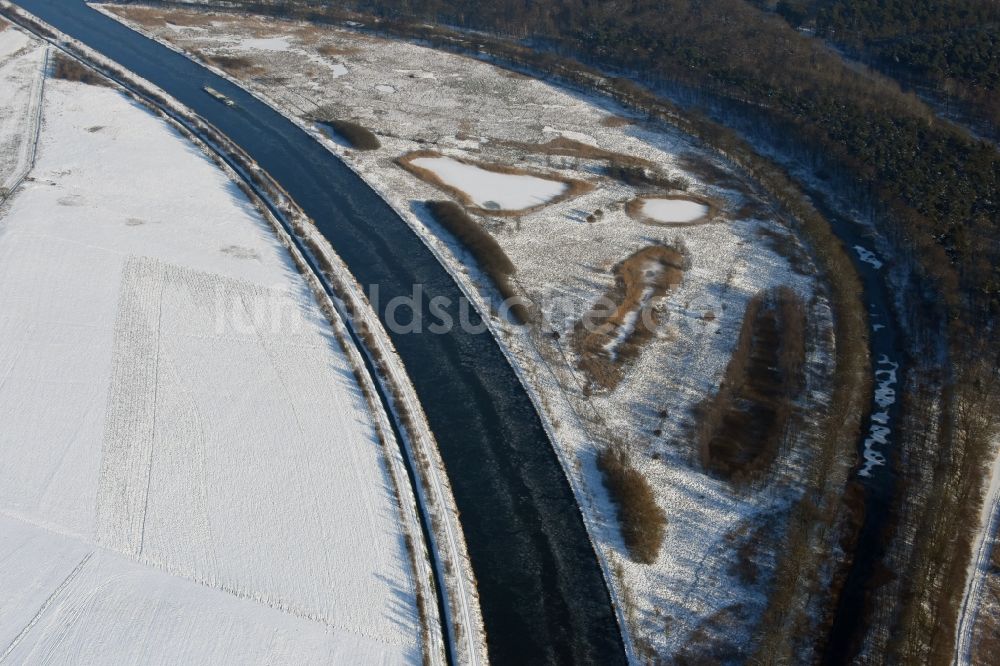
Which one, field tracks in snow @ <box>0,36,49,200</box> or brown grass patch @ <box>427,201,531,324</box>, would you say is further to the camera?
field tracks in snow @ <box>0,36,49,200</box>

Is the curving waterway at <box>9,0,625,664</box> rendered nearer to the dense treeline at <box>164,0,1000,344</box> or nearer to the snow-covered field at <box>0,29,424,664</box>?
the snow-covered field at <box>0,29,424,664</box>

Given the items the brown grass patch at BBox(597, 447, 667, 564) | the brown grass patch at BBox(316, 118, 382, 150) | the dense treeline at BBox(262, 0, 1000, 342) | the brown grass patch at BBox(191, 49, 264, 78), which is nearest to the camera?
the brown grass patch at BBox(597, 447, 667, 564)

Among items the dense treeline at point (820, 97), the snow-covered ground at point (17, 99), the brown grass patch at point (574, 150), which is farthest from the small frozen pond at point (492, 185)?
the snow-covered ground at point (17, 99)

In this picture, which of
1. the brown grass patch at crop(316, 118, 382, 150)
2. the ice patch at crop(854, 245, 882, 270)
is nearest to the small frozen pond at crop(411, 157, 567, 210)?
the brown grass patch at crop(316, 118, 382, 150)

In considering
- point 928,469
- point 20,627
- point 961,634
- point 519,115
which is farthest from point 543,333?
point 519,115

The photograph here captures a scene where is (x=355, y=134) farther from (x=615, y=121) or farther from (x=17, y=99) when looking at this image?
(x=17, y=99)

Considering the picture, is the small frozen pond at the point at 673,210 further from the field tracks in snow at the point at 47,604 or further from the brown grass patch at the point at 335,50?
the brown grass patch at the point at 335,50

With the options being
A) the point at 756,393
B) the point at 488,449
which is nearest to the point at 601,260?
the point at 756,393
